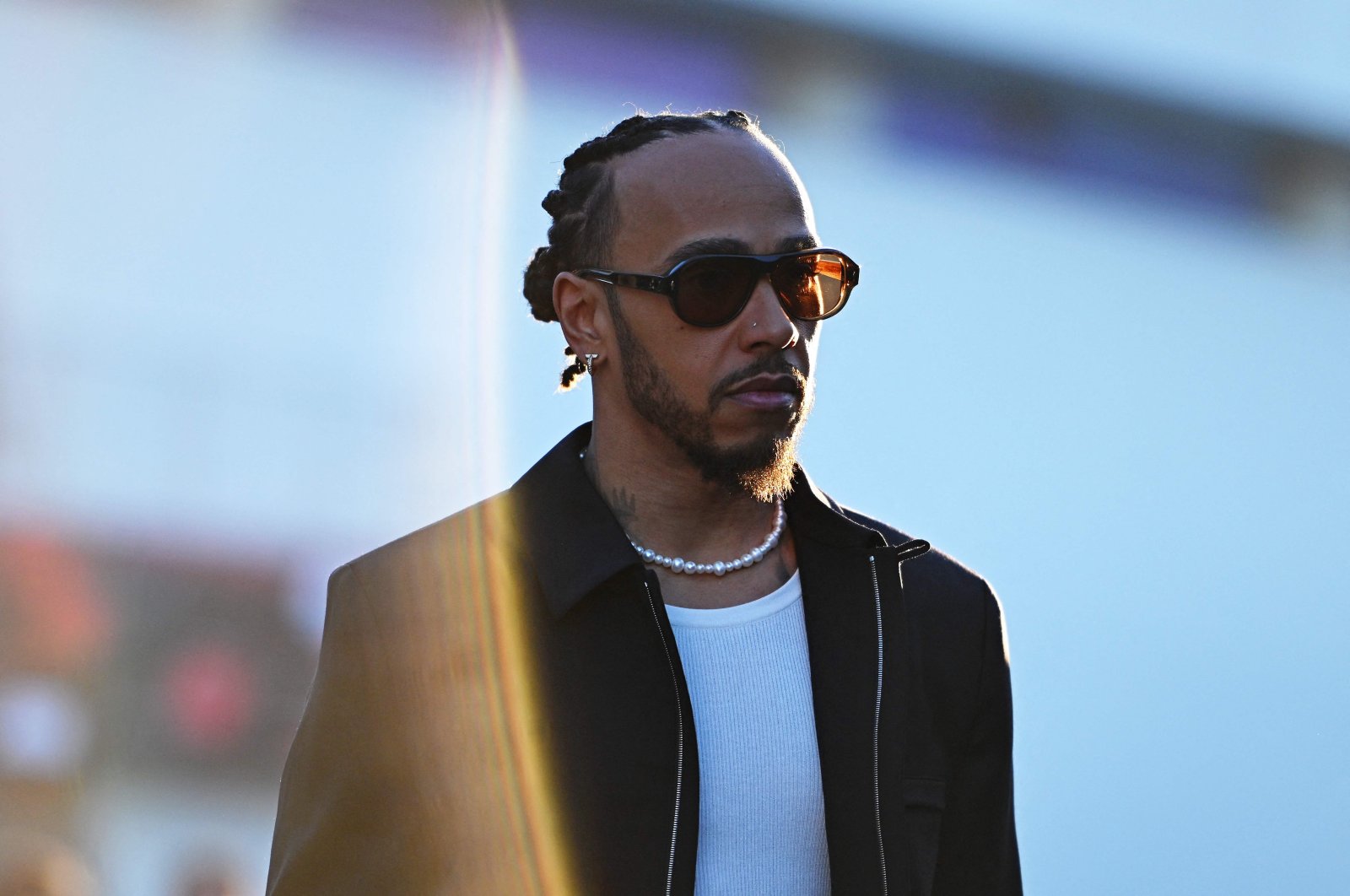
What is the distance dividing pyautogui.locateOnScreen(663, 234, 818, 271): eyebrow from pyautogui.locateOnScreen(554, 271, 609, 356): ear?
0.20m

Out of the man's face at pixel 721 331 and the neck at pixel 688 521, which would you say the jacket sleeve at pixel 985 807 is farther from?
the man's face at pixel 721 331

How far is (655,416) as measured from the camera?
208 centimetres

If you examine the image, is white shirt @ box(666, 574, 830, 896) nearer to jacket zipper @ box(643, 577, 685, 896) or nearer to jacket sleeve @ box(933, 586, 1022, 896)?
jacket zipper @ box(643, 577, 685, 896)

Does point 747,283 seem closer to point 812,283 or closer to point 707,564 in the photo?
point 812,283

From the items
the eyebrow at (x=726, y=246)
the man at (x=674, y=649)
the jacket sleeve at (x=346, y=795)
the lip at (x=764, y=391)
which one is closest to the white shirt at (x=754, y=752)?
the man at (x=674, y=649)

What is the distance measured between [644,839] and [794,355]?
75 cm

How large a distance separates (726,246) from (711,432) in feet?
0.94

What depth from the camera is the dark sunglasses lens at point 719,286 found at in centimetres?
201

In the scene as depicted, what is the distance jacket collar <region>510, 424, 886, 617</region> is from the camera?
1.97 metres

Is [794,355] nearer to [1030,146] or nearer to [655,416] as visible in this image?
[655,416]

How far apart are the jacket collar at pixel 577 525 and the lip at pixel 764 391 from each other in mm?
253

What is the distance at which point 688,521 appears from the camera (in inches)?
83.5

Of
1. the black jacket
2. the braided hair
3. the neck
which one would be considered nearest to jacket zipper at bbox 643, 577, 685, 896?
the black jacket

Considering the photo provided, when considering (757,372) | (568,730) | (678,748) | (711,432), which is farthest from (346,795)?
(757,372)
